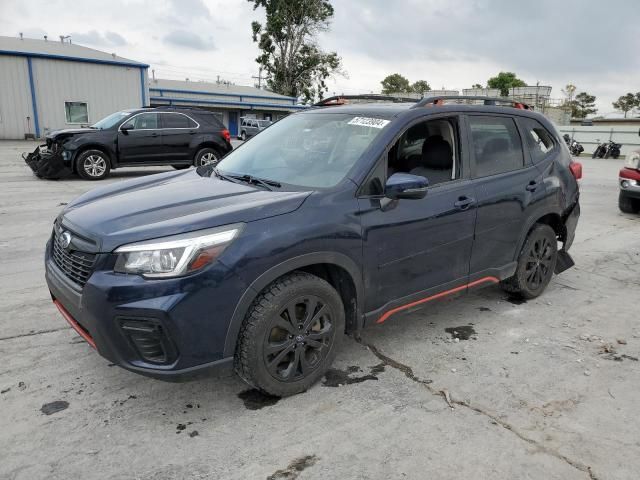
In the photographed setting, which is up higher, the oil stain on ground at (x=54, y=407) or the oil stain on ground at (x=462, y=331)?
the oil stain on ground at (x=462, y=331)

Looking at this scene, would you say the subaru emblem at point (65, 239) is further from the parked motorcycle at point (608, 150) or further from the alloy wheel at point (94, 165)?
the parked motorcycle at point (608, 150)

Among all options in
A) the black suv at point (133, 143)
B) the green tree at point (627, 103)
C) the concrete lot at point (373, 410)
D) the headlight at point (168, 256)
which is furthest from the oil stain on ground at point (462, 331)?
the green tree at point (627, 103)

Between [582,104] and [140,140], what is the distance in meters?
93.3

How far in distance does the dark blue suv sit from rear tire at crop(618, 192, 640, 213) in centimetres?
563

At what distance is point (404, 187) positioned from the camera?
3.05 metres

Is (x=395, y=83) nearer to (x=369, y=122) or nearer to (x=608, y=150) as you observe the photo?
(x=608, y=150)

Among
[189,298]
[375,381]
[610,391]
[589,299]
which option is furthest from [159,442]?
[589,299]

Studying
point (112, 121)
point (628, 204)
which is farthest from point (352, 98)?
point (112, 121)

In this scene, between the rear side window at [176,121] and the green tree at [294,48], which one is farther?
the green tree at [294,48]

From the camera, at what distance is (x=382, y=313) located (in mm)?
3312

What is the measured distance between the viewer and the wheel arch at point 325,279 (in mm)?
2617

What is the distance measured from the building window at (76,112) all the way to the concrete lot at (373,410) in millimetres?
27151

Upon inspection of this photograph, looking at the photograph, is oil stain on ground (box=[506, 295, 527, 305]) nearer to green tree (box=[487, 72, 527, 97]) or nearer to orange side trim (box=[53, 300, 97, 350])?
orange side trim (box=[53, 300, 97, 350])

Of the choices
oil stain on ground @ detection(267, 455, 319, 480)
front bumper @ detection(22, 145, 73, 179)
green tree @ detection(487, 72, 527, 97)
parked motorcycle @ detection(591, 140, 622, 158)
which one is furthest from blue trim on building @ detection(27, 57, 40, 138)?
green tree @ detection(487, 72, 527, 97)
